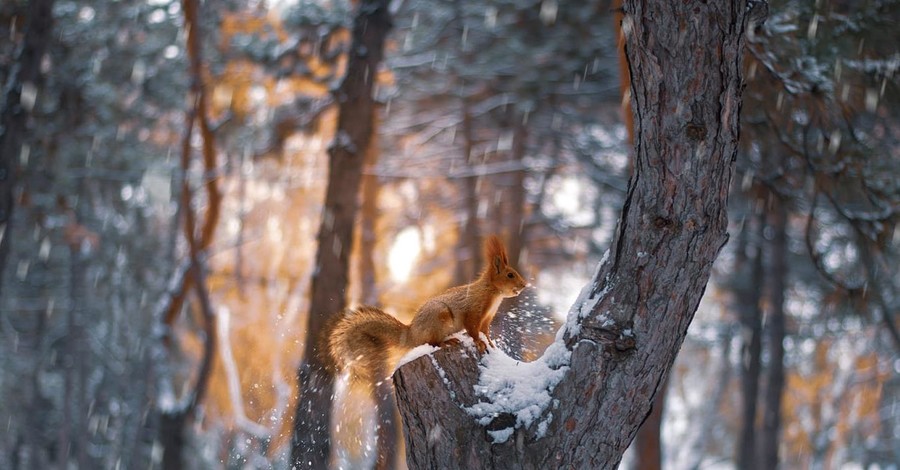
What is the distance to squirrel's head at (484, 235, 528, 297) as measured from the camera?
4160mm

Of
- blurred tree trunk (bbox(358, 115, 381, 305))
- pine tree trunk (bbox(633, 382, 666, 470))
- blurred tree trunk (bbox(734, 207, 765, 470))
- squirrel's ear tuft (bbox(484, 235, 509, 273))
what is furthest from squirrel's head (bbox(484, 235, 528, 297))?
blurred tree trunk (bbox(734, 207, 765, 470))

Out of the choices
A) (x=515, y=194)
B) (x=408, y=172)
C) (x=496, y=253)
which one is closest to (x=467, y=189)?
(x=515, y=194)

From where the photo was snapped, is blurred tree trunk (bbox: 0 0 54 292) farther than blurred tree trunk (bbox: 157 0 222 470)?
No

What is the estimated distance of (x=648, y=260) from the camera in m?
3.67

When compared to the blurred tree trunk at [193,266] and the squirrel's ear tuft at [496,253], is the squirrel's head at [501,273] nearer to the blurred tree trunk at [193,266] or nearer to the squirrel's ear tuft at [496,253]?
the squirrel's ear tuft at [496,253]

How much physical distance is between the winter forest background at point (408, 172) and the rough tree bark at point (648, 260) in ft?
3.91

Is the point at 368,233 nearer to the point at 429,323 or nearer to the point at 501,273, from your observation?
the point at 501,273

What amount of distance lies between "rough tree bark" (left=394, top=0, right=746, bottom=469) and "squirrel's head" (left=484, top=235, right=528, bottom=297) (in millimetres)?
443

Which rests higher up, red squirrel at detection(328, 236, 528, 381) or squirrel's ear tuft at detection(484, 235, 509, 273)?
squirrel's ear tuft at detection(484, 235, 509, 273)

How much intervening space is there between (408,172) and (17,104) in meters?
6.50

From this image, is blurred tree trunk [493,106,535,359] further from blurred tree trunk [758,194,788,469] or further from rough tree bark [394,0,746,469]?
rough tree bark [394,0,746,469]

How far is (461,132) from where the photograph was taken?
625 inches

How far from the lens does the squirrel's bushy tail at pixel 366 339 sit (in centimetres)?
421

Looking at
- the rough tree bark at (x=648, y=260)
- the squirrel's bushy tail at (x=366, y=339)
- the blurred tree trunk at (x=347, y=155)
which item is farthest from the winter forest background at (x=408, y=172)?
the rough tree bark at (x=648, y=260)
